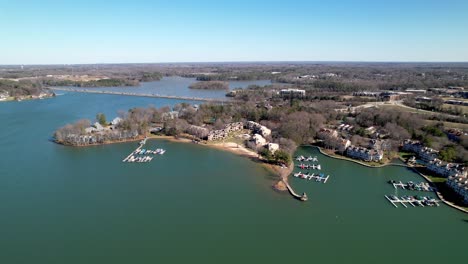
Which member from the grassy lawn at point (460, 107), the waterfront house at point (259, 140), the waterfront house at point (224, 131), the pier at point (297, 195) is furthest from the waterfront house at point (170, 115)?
the grassy lawn at point (460, 107)

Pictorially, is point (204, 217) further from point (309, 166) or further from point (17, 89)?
point (17, 89)

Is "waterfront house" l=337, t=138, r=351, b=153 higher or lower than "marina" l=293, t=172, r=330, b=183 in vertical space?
higher

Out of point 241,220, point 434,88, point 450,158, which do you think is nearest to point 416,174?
point 450,158

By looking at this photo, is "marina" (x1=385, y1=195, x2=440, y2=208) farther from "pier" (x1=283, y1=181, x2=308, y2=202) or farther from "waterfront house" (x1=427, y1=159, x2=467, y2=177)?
"pier" (x1=283, y1=181, x2=308, y2=202)

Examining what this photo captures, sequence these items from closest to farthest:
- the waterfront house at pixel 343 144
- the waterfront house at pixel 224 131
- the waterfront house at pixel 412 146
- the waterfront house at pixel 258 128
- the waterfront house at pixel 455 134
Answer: the waterfront house at pixel 412 146 < the waterfront house at pixel 343 144 < the waterfront house at pixel 455 134 < the waterfront house at pixel 258 128 < the waterfront house at pixel 224 131

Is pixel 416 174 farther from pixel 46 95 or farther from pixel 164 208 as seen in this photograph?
pixel 46 95

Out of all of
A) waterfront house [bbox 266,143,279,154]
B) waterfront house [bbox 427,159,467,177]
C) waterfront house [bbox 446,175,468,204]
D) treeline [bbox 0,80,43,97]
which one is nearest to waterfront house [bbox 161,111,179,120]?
waterfront house [bbox 266,143,279,154]

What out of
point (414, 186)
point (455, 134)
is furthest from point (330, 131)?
point (455, 134)

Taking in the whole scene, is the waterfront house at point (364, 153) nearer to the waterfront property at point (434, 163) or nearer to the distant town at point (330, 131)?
the distant town at point (330, 131)
